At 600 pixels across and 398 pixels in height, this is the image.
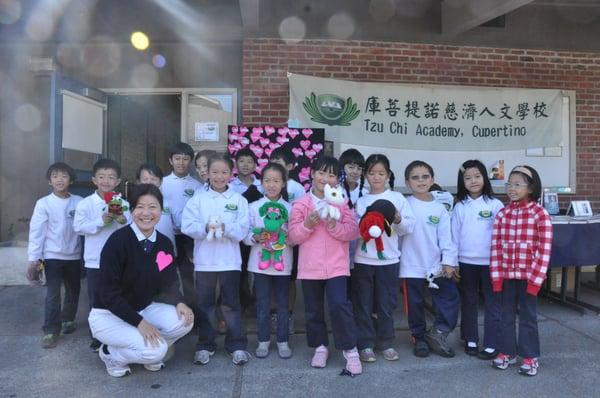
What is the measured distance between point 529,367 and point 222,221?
2.48m

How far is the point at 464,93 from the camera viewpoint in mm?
6520

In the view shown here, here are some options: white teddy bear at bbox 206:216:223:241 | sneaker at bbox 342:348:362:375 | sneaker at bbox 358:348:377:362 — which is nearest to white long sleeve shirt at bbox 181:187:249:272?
white teddy bear at bbox 206:216:223:241

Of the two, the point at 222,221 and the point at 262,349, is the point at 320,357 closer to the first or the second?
the point at 262,349

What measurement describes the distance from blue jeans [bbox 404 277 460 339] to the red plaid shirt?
0.37 m

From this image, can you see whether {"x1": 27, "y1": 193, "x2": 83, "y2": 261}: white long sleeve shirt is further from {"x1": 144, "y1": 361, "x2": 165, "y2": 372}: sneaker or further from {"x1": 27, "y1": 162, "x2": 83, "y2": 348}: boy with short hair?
{"x1": 144, "y1": 361, "x2": 165, "y2": 372}: sneaker

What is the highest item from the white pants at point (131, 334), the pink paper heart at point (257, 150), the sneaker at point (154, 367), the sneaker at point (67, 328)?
the pink paper heart at point (257, 150)

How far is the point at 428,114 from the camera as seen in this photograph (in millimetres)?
6449

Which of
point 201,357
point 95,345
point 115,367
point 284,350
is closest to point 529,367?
point 284,350

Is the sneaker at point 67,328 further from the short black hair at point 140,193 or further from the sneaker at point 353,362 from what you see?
the sneaker at point 353,362

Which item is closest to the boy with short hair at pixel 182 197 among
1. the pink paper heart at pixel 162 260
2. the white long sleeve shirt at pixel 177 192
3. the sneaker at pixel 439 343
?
the white long sleeve shirt at pixel 177 192

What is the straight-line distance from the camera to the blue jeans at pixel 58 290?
404 cm

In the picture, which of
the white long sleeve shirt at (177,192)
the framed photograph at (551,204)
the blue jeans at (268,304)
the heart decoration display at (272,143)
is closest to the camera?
the blue jeans at (268,304)

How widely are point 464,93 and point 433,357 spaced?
4.06 metres

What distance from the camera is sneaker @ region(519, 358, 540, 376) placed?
11.2 feet
